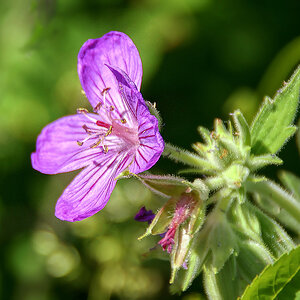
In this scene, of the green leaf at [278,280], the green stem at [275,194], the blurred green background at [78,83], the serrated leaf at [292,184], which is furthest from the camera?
the blurred green background at [78,83]

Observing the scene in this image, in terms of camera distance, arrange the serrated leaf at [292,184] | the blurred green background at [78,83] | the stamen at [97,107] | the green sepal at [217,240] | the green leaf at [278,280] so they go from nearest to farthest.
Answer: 1. the green leaf at [278,280]
2. the green sepal at [217,240]
3. the stamen at [97,107]
4. the serrated leaf at [292,184]
5. the blurred green background at [78,83]

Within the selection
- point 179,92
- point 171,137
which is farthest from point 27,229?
point 179,92

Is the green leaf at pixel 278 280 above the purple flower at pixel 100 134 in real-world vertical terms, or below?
below

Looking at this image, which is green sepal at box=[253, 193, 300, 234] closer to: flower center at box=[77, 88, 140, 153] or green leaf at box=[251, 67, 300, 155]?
green leaf at box=[251, 67, 300, 155]

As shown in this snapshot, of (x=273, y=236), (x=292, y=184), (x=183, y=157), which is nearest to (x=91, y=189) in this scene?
(x=183, y=157)

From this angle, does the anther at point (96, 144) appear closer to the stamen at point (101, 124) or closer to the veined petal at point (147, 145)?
the stamen at point (101, 124)

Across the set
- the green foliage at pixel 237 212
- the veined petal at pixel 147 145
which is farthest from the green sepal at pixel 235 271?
the veined petal at pixel 147 145

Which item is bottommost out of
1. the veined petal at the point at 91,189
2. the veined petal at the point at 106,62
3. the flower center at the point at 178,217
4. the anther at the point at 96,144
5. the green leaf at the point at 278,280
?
the green leaf at the point at 278,280
